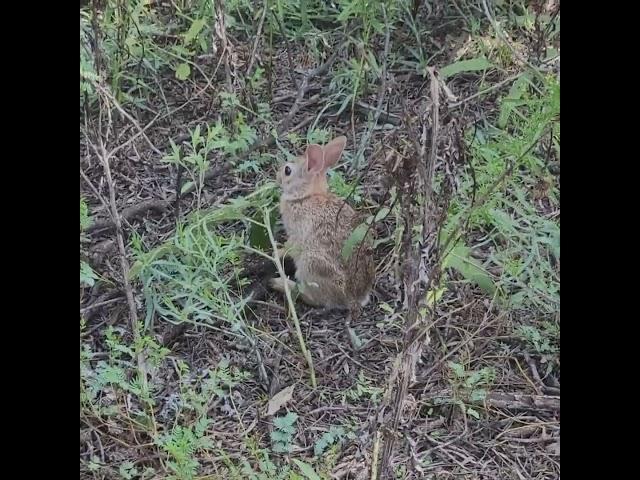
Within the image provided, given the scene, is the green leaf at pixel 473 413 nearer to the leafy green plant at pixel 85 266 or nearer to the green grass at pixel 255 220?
the green grass at pixel 255 220

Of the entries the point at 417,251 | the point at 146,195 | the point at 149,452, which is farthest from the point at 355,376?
the point at 146,195

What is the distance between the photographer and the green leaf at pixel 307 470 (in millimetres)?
2895

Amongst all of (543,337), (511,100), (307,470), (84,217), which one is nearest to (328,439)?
(307,470)

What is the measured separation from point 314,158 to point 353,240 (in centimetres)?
28

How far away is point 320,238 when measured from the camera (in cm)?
307

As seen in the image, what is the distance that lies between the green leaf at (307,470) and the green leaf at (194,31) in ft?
4.26

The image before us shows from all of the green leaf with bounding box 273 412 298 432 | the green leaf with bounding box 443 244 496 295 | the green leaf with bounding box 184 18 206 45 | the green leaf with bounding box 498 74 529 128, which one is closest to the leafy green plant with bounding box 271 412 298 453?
the green leaf with bounding box 273 412 298 432

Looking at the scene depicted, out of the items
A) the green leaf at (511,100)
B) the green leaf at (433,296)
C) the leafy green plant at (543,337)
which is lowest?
the leafy green plant at (543,337)

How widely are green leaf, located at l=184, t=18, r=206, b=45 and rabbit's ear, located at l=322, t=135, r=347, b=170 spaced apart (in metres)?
0.53

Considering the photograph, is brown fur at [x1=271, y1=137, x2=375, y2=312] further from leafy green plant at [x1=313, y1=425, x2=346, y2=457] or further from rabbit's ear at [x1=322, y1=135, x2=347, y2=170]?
leafy green plant at [x1=313, y1=425, x2=346, y2=457]

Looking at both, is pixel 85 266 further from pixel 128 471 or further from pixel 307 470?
pixel 307 470

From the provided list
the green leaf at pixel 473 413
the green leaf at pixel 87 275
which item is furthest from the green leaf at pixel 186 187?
the green leaf at pixel 473 413

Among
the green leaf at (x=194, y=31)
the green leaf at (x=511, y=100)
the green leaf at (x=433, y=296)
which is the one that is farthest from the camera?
the green leaf at (x=194, y=31)

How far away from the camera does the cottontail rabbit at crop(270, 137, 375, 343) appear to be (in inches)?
118
